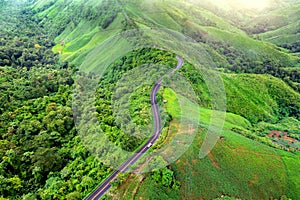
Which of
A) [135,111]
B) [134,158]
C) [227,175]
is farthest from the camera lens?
[135,111]

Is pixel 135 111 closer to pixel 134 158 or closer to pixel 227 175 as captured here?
pixel 134 158

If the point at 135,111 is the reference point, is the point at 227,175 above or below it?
below

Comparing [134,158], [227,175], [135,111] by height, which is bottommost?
[134,158]

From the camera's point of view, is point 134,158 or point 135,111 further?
point 135,111

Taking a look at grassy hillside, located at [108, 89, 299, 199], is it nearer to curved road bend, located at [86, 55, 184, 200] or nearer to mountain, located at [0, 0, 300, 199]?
mountain, located at [0, 0, 300, 199]

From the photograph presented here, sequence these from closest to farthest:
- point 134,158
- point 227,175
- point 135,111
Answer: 1. point 227,175
2. point 134,158
3. point 135,111

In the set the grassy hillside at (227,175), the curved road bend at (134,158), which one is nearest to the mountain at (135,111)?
the grassy hillside at (227,175)

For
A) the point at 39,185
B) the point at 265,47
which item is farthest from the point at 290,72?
the point at 39,185

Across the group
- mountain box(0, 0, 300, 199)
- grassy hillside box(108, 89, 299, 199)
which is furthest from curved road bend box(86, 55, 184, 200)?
grassy hillside box(108, 89, 299, 199)

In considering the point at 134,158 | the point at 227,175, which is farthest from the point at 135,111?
the point at 227,175

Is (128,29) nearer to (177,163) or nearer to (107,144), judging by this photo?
(107,144)

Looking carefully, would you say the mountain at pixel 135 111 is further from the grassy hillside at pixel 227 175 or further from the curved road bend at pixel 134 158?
the curved road bend at pixel 134 158
